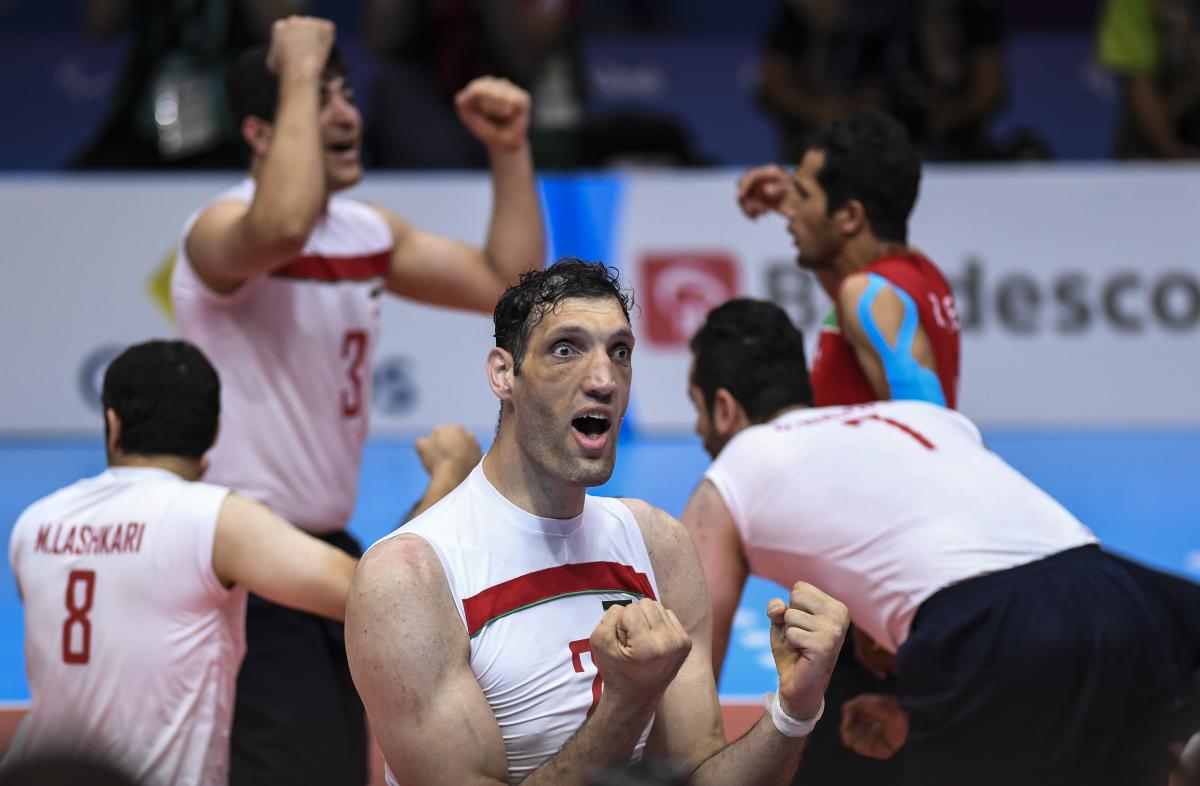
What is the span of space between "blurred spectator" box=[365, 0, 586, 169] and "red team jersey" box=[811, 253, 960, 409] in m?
5.94

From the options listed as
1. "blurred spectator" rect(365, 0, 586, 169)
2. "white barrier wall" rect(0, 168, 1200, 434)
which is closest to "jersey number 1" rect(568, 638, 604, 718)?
"white barrier wall" rect(0, 168, 1200, 434)

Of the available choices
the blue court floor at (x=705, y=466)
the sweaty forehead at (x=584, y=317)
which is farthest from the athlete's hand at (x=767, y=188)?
the blue court floor at (x=705, y=466)

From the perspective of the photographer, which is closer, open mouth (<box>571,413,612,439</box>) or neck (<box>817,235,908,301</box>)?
open mouth (<box>571,413,612,439</box>)

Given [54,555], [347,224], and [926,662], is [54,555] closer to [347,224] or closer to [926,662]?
[347,224]

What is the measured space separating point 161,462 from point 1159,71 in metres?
9.18

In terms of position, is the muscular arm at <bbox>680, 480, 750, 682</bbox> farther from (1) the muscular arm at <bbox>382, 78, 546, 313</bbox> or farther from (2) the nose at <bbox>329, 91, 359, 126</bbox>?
(2) the nose at <bbox>329, 91, 359, 126</bbox>

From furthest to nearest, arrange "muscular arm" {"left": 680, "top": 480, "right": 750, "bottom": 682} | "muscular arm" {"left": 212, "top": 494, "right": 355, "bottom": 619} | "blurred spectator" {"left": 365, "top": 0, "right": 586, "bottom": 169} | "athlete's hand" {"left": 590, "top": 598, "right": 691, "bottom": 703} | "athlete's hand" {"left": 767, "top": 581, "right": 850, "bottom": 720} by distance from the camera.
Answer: "blurred spectator" {"left": 365, "top": 0, "right": 586, "bottom": 169}, "muscular arm" {"left": 680, "top": 480, "right": 750, "bottom": 682}, "muscular arm" {"left": 212, "top": 494, "right": 355, "bottom": 619}, "athlete's hand" {"left": 767, "top": 581, "right": 850, "bottom": 720}, "athlete's hand" {"left": 590, "top": 598, "right": 691, "bottom": 703}

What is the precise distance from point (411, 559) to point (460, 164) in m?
7.73

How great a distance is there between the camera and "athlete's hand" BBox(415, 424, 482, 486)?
11.9 feet

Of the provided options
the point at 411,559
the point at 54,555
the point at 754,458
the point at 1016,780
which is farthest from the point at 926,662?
the point at 54,555

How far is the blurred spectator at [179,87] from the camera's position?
857 centimetres

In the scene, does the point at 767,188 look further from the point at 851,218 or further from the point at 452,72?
the point at 452,72

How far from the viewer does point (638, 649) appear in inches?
101

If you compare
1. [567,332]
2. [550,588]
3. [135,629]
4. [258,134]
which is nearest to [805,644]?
[550,588]
